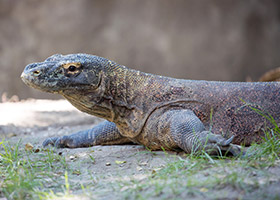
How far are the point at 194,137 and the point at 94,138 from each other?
5.60ft

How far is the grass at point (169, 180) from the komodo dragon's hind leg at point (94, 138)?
107 cm

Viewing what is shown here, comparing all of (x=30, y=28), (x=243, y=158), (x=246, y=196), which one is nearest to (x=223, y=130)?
(x=243, y=158)

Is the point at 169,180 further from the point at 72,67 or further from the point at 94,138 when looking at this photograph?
the point at 94,138

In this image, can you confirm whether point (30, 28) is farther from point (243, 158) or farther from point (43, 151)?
point (243, 158)

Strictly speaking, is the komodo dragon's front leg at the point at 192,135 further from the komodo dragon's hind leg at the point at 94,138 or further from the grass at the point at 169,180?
the komodo dragon's hind leg at the point at 94,138

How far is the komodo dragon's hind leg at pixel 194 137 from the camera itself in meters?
3.21

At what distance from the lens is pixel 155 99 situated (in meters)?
3.91

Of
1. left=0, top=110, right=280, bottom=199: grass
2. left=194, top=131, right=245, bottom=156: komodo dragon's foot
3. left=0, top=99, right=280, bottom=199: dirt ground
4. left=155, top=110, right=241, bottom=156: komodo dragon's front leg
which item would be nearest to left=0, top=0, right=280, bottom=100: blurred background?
left=0, top=99, right=280, bottom=199: dirt ground

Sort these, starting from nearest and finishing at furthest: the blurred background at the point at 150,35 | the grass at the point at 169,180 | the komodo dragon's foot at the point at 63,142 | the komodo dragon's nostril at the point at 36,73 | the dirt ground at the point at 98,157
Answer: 1. the grass at the point at 169,180
2. the dirt ground at the point at 98,157
3. the komodo dragon's nostril at the point at 36,73
4. the komodo dragon's foot at the point at 63,142
5. the blurred background at the point at 150,35

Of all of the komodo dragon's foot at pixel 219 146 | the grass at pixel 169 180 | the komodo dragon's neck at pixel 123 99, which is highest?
the komodo dragon's neck at pixel 123 99

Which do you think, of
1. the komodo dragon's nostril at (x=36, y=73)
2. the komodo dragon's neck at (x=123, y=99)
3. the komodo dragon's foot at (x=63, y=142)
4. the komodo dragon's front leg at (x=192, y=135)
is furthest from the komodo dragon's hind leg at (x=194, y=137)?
the komodo dragon's foot at (x=63, y=142)

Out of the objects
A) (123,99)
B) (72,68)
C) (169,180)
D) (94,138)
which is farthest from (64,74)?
(169,180)

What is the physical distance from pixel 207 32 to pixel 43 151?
10798 millimetres

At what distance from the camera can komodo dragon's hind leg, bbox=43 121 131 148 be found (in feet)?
15.1
